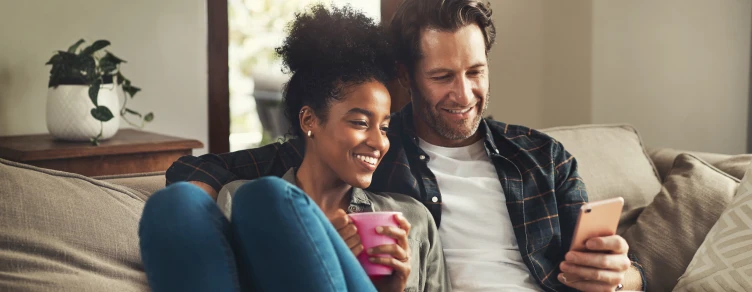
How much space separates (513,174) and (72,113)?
1.51 meters

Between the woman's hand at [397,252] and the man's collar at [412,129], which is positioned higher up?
the man's collar at [412,129]

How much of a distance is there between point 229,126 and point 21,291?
6.92 ft

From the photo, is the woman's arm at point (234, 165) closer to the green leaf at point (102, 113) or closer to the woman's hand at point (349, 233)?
the woman's hand at point (349, 233)

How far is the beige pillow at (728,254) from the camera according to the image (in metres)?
1.73

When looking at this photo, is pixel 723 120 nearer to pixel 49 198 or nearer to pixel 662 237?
pixel 662 237

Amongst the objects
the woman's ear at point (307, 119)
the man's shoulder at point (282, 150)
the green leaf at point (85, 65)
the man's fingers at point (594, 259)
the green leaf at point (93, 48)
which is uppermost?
the green leaf at point (93, 48)

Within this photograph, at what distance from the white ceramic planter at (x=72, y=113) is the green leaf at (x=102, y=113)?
0.12 ft

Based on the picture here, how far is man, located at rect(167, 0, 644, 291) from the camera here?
1.65 m

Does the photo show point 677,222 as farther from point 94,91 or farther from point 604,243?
point 94,91

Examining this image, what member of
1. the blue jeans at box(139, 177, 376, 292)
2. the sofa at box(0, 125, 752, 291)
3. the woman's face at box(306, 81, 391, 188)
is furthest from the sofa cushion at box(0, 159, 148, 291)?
the woman's face at box(306, 81, 391, 188)

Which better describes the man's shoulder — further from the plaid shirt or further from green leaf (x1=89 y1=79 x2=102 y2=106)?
green leaf (x1=89 y1=79 x2=102 y2=106)

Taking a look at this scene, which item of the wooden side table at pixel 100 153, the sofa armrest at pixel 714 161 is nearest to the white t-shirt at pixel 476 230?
the sofa armrest at pixel 714 161

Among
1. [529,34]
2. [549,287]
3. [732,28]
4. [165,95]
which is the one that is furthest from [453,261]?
[529,34]

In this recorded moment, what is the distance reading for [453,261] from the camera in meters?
1.64
